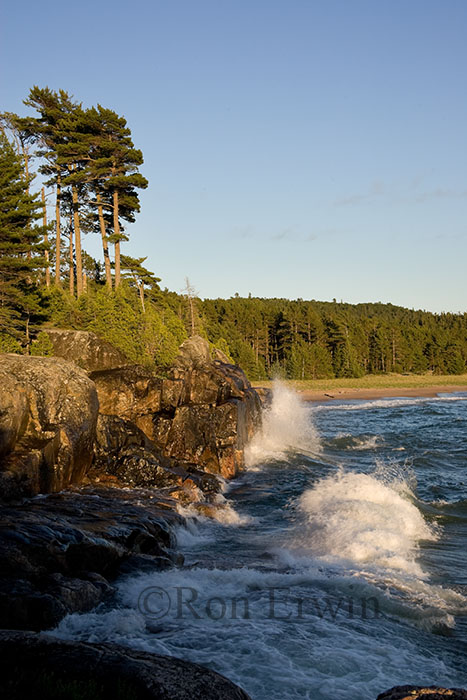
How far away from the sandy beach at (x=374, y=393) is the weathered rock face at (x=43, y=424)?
47.8 meters

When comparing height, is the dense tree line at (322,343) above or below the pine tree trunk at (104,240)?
below

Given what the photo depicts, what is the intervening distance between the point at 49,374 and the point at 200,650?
1040cm

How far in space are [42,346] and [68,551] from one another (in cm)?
1343

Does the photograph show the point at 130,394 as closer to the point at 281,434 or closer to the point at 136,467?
the point at 136,467

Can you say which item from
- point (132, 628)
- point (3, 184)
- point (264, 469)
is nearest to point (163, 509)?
point (132, 628)

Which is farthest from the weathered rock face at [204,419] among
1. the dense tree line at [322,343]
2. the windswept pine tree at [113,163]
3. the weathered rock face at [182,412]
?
the dense tree line at [322,343]

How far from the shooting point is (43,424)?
14750 millimetres

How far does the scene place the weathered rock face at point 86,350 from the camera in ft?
71.5

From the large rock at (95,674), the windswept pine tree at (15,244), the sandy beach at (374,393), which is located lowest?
the sandy beach at (374,393)

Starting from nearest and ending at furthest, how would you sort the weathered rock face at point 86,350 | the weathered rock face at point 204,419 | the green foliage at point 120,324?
the weathered rock face at point 204,419, the weathered rock face at point 86,350, the green foliage at point 120,324

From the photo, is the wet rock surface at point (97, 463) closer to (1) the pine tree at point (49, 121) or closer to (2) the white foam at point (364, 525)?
(2) the white foam at point (364, 525)

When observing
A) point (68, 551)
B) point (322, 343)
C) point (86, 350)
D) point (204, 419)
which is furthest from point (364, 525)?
point (322, 343)

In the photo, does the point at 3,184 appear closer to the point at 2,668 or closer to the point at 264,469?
the point at 264,469

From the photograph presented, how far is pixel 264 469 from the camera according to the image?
22.2 m
